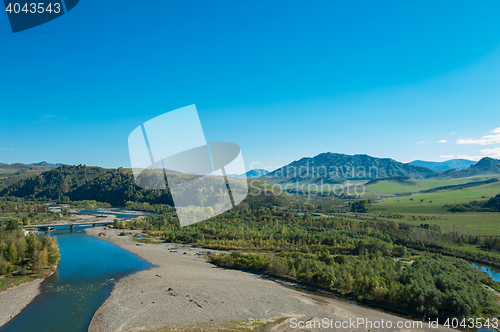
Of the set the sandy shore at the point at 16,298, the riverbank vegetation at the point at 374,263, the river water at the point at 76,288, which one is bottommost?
the riverbank vegetation at the point at 374,263

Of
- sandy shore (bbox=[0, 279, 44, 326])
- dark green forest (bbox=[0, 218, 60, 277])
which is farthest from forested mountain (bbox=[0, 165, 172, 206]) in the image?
sandy shore (bbox=[0, 279, 44, 326])

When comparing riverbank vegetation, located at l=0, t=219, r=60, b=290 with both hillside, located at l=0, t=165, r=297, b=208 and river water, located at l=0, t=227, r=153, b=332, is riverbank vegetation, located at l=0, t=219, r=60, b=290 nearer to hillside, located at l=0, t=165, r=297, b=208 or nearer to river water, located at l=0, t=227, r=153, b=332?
river water, located at l=0, t=227, r=153, b=332

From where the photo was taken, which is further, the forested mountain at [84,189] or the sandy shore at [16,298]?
the forested mountain at [84,189]

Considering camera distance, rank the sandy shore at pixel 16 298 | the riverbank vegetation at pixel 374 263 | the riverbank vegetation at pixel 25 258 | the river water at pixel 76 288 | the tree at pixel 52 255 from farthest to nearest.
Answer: the tree at pixel 52 255, the riverbank vegetation at pixel 25 258, the riverbank vegetation at pixel 374 263, the sandy shore at pixel 16 298, the river water at pixel 76 288

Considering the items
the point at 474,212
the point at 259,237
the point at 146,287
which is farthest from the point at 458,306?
the point at 474,212

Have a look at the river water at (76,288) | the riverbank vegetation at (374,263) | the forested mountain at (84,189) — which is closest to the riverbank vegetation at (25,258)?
the river water at (76,288)

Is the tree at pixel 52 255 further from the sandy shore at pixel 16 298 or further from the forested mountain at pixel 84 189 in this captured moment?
the forested mountain at pixel 84 189

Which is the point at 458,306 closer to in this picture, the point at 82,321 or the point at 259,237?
the point at 82,321
